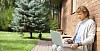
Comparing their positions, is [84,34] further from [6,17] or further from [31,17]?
[6,17]

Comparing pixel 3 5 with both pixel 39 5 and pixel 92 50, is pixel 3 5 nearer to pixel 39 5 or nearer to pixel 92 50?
pixel 39 5

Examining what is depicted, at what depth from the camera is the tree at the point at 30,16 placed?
52.6 feet

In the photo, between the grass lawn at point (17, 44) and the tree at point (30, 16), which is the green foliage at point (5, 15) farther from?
the grass lawn at point (17, 44)

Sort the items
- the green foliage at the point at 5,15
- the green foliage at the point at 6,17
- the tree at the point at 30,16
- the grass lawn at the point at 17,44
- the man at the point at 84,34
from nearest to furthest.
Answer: the man at the point at 84,34, the grass lawn at the point at 17,44, the tree at the point at 30,16, the green foliage at the point at 5,15, the green foliage at the point at 6,17

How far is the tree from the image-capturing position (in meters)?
16.0

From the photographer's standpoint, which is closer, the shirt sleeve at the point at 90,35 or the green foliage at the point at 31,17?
the shirt sleeve at the point at 90,35

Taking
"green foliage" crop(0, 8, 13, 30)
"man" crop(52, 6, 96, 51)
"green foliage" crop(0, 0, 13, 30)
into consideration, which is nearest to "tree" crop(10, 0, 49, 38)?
"green foliage" crop(0, 0, 13, 30)

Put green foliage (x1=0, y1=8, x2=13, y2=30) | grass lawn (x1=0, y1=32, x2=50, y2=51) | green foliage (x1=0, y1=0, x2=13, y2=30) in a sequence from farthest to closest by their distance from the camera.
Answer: green foliage (x1=0, y1=8, x2=13, y2=30) → green foliage (x1=0, y1=0, x2=13, y2=30) → grass lawn (x1=0, y1=32, x2=50, y2=51)

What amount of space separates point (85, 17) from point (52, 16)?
23080mm

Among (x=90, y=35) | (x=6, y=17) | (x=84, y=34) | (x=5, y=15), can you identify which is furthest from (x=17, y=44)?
(x=5, y=15)

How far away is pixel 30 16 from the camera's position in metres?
16.1

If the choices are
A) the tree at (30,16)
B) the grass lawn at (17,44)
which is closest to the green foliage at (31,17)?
the tree at (30,16)

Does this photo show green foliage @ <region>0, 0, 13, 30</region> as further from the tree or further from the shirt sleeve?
the shirt sleeve

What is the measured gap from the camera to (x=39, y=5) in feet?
53.8
